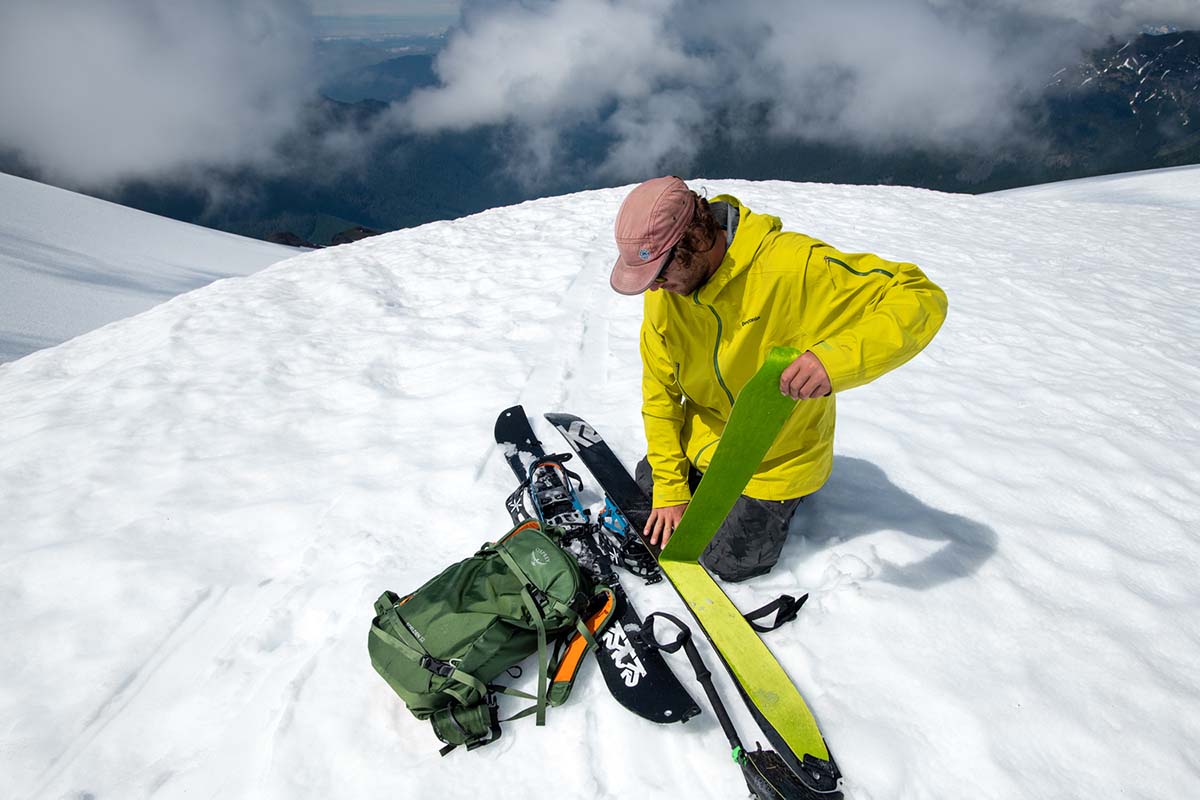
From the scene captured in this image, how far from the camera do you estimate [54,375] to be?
20.5ft

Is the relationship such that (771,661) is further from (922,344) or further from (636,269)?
(636,269)

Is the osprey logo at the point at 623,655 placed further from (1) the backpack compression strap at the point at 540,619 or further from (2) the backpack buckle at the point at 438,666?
(2) the backpack buckle at the point at 438,666

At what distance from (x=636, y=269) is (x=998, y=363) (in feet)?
18.1

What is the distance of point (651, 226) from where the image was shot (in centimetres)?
234

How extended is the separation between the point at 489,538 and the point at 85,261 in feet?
60.7

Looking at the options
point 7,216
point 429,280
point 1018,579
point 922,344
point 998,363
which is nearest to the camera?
point 922,344

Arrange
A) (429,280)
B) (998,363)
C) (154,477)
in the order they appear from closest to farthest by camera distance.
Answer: (154,477)
(998,363)
(429,280)

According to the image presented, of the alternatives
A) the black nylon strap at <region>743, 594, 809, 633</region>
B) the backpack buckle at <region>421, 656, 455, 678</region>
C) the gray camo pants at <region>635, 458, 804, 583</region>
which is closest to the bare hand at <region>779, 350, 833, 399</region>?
the gray camo pants at <region>635, 458, 804, 583</region>

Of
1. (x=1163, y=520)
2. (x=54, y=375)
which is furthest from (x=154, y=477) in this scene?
(x=1163, y=520)

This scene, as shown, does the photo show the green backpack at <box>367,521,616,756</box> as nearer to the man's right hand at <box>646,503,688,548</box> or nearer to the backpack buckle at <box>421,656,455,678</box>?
the backpack buckle at <box>421,656,455,678</box>

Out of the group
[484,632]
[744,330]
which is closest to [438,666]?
[484,632]

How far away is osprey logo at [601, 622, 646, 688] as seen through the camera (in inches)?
105

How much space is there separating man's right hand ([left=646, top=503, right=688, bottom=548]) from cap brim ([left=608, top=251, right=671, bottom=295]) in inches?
51.5

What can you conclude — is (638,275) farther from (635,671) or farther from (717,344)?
(635,671)
